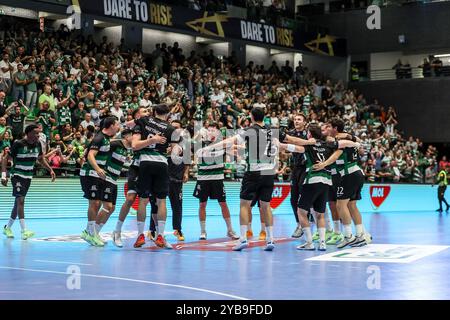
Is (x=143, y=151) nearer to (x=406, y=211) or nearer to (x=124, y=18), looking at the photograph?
(x=124, y=18)

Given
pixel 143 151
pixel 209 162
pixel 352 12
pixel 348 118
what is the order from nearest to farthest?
pixel 143 151
pixel 209 162
pixel 348 118
pixel 352 12

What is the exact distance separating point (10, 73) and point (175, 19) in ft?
38.0

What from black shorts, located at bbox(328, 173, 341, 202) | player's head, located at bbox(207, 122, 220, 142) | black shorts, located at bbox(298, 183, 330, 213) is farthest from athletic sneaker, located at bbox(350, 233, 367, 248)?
player's head, located at bbox(207, 122, 220, 142)

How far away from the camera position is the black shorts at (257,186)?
12156 mm

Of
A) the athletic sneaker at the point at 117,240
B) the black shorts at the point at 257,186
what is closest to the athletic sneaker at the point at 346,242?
the black shorts at the point at 257,186

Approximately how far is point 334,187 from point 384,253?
71.9 inches

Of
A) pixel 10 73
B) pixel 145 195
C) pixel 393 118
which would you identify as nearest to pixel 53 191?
Answer: pixel 10 73

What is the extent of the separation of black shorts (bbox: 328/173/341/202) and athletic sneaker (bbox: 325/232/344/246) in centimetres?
74

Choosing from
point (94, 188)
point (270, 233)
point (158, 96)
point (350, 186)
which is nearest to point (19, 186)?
point (94, 188)

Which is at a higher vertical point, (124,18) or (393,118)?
(124,18)

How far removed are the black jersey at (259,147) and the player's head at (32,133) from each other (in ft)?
15.2

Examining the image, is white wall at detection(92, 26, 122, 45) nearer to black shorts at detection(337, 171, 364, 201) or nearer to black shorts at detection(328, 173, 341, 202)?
black shorts at detection(328, 173, 341, 202)

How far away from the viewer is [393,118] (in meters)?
38.8

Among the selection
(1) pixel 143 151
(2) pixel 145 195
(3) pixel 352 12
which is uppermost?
(3) pixel 352 12
